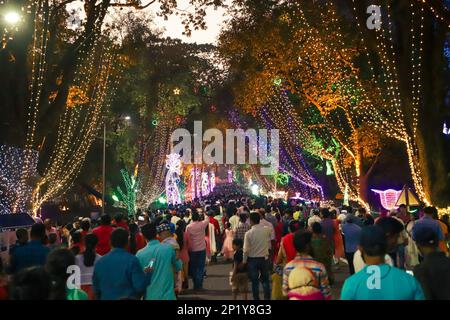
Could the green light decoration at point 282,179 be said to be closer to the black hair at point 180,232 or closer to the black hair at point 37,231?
the black hair at point 180,232

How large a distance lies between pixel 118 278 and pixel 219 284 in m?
8.16

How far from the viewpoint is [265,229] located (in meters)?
10.5

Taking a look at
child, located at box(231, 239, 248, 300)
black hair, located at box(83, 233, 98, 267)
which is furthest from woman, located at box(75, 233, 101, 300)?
child, located at box(231, 239, 248, 300)

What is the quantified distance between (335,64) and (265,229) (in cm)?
1922

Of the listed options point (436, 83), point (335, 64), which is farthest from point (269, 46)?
point (436, 83)

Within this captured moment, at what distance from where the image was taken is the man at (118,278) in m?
6.02

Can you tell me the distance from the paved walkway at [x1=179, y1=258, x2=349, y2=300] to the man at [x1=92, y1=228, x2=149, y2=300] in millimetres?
5833

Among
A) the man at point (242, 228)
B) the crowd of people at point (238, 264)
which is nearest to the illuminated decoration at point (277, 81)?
the crowd of people at point (238, 264)

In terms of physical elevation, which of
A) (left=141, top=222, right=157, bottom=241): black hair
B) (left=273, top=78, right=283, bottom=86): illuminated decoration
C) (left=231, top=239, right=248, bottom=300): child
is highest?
(left=273, top=78, right=283, bottom=86): illuminated decoration

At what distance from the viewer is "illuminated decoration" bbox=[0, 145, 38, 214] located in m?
18.5

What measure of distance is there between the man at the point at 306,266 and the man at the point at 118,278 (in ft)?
4.85

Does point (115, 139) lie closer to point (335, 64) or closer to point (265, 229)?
point (335, 64)

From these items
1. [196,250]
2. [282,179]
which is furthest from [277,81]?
[282,179]

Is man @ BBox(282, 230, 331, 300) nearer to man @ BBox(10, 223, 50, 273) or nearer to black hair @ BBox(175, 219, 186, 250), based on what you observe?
man @ BBox(10, 223, 50, 273)
